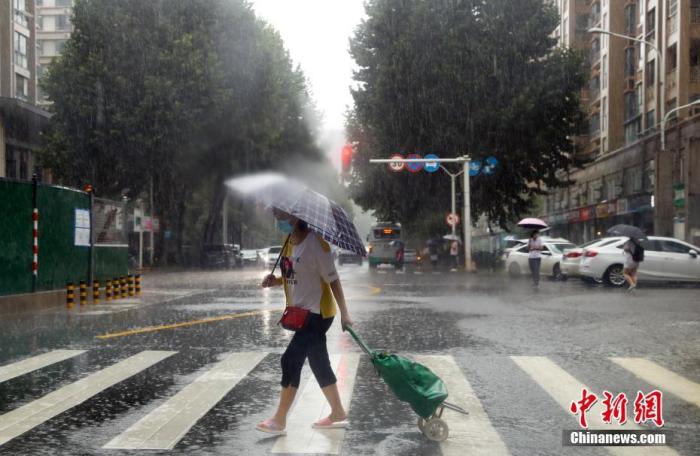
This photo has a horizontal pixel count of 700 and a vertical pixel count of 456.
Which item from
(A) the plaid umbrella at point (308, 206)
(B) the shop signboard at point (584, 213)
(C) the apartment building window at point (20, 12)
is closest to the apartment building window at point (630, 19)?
(B) the shop signboard at point (584, 213)

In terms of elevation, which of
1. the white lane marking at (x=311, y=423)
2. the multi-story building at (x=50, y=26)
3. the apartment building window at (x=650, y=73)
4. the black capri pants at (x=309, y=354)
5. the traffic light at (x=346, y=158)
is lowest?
the white lane marking at (x=311, y=423)

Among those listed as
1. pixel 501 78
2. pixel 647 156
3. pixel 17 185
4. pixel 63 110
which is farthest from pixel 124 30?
pixel 647 156

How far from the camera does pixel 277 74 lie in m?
43.8

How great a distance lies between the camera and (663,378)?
8.30 meters

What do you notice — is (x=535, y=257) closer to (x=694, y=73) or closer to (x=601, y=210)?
(x=694, y=73)

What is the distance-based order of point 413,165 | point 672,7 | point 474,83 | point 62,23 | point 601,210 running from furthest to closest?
point 62,23
point 601,210
point 672,7
point 413,165
point 474,83

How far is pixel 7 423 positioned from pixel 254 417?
1.80 m

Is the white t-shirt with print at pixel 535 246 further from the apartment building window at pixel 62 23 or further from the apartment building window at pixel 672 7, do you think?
the apartment building window at pixel 62 23

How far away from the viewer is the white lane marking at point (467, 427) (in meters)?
5.52

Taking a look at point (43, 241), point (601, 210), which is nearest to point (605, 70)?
point (601, 210)

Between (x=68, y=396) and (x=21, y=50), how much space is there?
4719cm

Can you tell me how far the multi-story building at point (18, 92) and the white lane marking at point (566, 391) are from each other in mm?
35939

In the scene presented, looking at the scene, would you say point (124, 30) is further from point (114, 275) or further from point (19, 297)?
point (19, 297)

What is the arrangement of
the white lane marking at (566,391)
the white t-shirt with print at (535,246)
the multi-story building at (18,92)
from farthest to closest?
the multi-story building at (18,92) → the white t-shirt with print at (535,246) → the white lane marking at (566,391)
